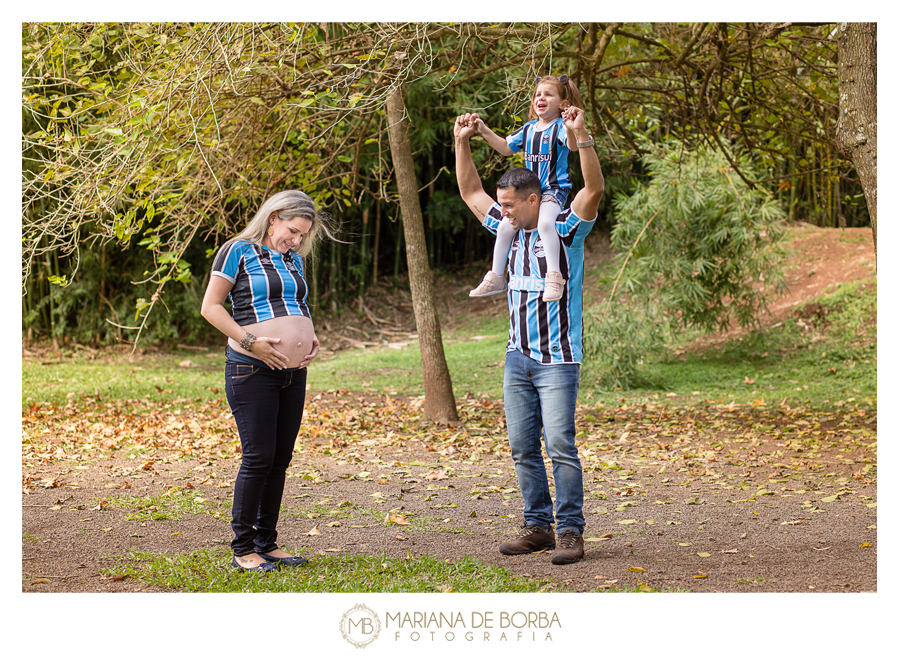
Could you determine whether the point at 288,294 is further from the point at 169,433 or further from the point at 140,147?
the point at 169,433

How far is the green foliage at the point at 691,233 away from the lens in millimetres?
8531

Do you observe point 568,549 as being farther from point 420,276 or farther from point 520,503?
point 420,276

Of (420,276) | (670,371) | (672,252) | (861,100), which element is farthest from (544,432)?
(670,371)

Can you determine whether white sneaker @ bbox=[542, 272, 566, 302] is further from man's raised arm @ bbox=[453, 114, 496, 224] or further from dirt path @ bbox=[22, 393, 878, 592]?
dirt path @ bbox=[22, 393, 878, 592]

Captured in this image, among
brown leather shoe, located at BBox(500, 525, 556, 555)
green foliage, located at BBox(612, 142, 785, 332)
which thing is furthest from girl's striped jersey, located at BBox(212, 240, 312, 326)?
green foliage, located at BBox(612, 142, 785, 332)

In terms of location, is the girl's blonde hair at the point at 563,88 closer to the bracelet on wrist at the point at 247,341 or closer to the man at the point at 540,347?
the man at the point at 540,347

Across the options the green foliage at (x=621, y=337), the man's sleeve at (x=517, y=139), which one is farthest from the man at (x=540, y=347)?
the green foliage at (x=621, y=337)

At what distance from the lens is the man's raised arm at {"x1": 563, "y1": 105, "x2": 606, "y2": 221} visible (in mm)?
2703

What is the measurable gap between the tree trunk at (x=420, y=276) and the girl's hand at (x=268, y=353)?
11.5ft

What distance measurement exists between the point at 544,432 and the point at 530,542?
48cm

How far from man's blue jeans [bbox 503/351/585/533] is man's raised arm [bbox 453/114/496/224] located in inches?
24.7

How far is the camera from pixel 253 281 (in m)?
2.83

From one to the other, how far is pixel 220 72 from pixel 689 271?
19.8ft
